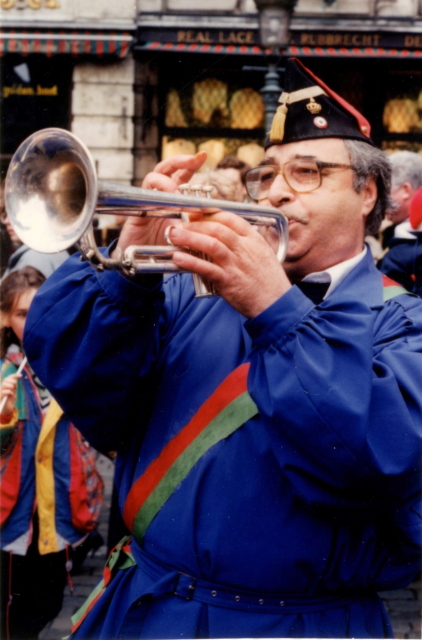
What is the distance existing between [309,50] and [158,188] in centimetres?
750

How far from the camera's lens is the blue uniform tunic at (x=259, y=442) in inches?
58.4

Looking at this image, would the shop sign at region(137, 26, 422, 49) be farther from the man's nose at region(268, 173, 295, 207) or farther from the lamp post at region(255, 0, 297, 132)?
the man's nose at region(268, 173, 295, 207)

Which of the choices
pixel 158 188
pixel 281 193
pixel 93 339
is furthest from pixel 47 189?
pixel 281 193

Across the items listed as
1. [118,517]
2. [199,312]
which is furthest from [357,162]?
[118,517]

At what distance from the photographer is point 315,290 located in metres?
1.92

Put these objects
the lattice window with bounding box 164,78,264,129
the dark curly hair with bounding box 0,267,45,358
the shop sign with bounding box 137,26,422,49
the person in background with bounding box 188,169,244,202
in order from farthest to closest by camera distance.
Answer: the lattice window with bounding box 164,78,264,129 < the shop sign with bounding box 137,26,422,49 < the person in background with bounding box 188,169,244,202 < the dark curly hair with bounding box 0,267,45,358

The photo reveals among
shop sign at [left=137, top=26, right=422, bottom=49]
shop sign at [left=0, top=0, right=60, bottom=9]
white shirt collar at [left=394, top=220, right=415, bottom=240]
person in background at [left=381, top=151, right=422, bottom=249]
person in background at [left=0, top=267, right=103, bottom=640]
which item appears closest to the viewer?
person in background at [left=0, top=267, right=103, bottom=640]

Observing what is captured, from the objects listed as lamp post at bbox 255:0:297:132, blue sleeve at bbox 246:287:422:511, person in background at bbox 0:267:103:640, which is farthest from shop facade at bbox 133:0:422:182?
blue sleeve at bbox 246:287:422:511

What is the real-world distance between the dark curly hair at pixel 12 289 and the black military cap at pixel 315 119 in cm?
193

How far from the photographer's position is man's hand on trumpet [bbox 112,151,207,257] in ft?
5.98

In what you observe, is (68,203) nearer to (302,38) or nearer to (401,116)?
(302,38)

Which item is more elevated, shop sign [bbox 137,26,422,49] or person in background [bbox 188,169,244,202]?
shop sign [bbox 137,26,422,49]

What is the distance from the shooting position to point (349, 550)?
1.66 metres

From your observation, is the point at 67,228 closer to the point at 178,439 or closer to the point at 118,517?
the point at 178,439
